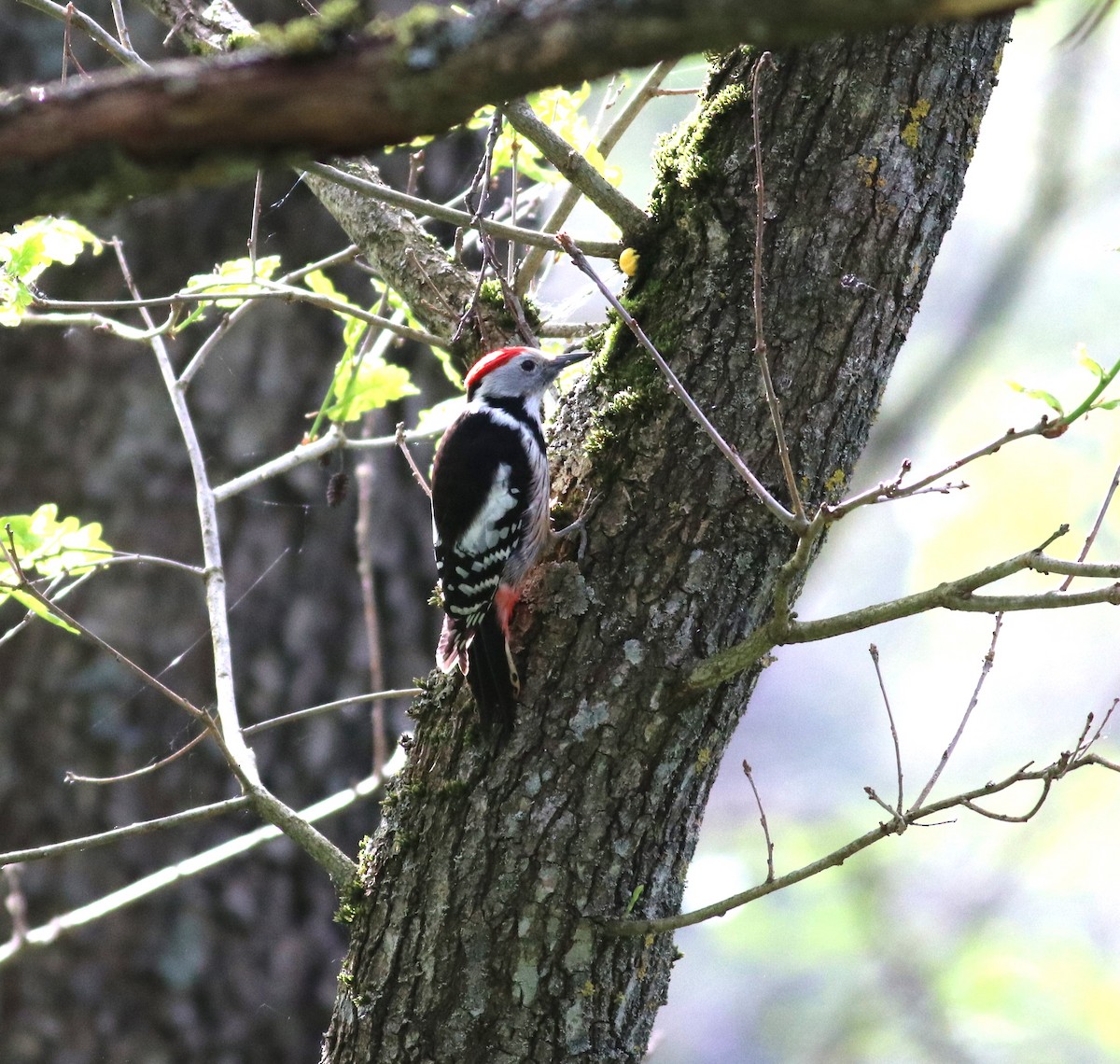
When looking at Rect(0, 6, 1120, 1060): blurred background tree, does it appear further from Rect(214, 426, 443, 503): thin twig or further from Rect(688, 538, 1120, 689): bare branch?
Rect(688, 538, 1120, 689): bare branch

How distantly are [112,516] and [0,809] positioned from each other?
1.16 meters

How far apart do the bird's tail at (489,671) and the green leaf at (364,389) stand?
25.5 inches

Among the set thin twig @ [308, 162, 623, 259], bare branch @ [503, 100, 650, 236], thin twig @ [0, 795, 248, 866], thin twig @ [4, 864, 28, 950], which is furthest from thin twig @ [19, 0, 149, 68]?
thin twig @ [4, 864, 28, 950]

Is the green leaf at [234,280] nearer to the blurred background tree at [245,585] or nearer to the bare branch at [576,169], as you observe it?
the blurred background tree at [245,585]

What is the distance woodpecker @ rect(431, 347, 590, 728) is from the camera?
232 centimetres

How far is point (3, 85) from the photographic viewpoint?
441 centimetres

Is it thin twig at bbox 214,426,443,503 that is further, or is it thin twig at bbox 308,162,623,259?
thin twig at bbox 214,426,443,503

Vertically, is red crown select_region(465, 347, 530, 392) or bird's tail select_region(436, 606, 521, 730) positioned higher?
red crown select_region(465, 347, 530, 392)

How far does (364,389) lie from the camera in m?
2.72

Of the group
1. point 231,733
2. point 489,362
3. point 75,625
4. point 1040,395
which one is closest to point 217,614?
point 231,733

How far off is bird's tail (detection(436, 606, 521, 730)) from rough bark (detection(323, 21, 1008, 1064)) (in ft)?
0.13

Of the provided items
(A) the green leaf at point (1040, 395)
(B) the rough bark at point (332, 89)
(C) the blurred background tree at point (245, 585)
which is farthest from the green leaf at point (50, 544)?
(A) the green leaf at point (1040, 395)

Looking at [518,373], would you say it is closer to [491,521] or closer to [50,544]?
[491,521]

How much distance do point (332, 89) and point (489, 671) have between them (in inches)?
59.1
